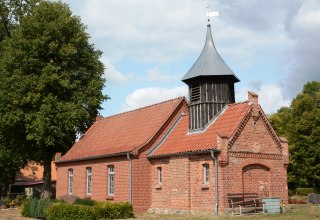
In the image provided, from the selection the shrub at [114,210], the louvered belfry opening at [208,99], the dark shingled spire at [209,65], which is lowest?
the shrub at [114,210]

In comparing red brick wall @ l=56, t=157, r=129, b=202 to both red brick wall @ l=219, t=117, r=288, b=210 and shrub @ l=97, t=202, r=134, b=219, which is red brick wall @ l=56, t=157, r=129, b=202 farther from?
red brick wall @ l=219, t=117, r=288, b=210

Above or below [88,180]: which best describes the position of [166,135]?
above

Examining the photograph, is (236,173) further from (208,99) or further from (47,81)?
(47,81)

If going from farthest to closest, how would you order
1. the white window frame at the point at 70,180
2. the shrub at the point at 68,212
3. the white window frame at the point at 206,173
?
1. the white window frame at the point at 70,180
2. the white window frame at the point at 206,173
3. the shrub at the point at 68,212

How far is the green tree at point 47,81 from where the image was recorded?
33750mm

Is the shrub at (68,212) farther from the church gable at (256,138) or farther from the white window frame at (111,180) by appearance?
the white window frame at (111,180)

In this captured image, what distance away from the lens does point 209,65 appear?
2648 cm

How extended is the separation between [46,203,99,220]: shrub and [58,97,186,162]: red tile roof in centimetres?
677

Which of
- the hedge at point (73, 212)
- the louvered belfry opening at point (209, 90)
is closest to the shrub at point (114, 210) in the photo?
the hedge at point (73, 212)

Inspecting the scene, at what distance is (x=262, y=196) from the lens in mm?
23531

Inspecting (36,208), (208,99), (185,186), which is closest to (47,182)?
(36,208)

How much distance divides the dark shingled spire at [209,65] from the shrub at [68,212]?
34.2ft

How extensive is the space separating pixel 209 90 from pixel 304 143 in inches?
996

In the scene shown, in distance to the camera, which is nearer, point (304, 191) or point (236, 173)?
point (236, 173)
